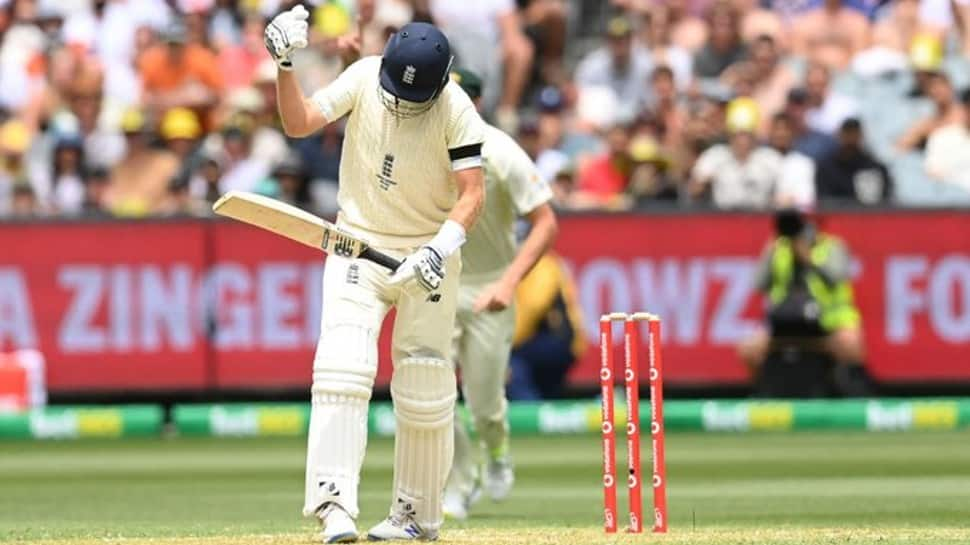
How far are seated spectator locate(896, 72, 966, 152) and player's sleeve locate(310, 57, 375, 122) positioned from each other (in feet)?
29.1

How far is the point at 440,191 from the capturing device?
Result: 7273mm

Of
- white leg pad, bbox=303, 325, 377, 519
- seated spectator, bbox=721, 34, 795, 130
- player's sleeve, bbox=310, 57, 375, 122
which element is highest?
seated spectator, bbox=721, 34, 795, 130

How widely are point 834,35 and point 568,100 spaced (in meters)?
1.97

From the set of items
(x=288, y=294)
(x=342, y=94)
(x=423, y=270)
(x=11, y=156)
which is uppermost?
(x=11, y=156)

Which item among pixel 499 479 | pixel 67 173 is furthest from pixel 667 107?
pixel 499 479

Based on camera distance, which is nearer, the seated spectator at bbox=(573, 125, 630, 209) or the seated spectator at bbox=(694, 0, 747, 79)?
Result: the seated spectator at bbox=(573, 125, 630, 209)

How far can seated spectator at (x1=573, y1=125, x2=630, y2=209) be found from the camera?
50.8 ft

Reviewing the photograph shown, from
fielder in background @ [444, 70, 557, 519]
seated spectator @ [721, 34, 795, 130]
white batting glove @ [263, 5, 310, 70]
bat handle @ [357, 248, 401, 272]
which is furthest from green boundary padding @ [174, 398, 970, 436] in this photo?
white batting glove @ [263, 5, 310, 70]

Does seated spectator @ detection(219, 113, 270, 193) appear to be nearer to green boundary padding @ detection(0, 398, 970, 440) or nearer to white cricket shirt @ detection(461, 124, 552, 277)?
green boundary padding @ detection(0, 398, 970, 440)

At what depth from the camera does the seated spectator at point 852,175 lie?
49.4 ft

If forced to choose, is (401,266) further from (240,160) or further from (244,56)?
(244,56)

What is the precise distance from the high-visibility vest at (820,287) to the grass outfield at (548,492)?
2.67ft

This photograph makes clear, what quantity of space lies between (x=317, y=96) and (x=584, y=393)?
7740 millimetres

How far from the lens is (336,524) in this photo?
6926 mm
